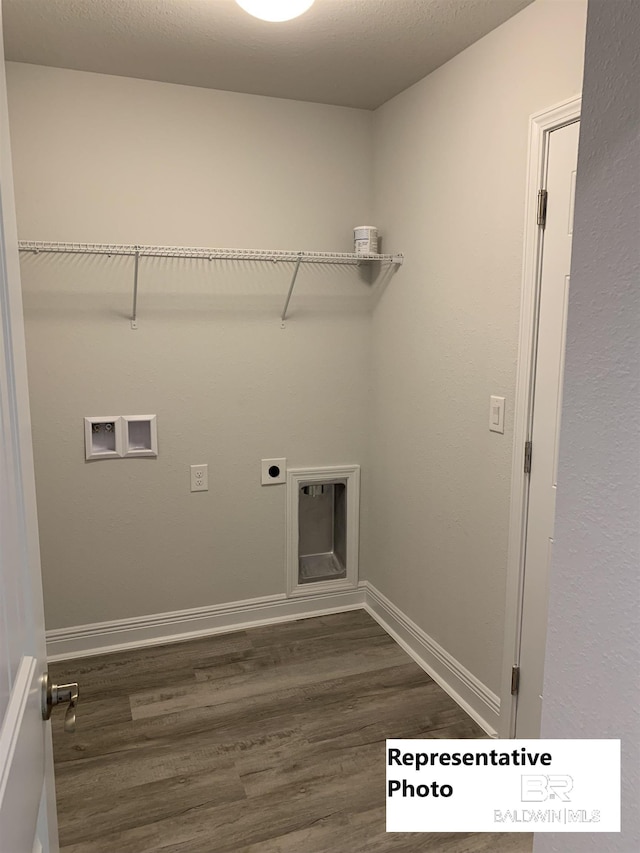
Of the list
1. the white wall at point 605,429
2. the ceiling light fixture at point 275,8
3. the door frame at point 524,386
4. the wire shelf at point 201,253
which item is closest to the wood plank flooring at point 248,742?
the door frame at point 524,386

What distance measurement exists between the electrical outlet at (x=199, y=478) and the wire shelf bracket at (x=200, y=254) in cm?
71

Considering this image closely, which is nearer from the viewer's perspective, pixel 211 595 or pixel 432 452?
pixel 432 452

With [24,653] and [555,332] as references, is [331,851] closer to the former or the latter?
[24,653]

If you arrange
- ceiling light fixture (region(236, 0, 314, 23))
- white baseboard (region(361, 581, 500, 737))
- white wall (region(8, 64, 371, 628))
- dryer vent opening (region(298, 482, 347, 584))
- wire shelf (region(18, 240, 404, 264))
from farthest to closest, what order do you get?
dryer vent opening (region(298, 482, 347, 584)), white wall (region(8, 64, 371, 628)), wire shelf (region(18, 240, 404, 264)), white baseboard (region(361, 581, 500, 737)), ceiling light fixture (region(236, 0, 314, 23))

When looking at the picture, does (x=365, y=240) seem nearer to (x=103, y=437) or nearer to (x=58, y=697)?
(x=103, y=437)

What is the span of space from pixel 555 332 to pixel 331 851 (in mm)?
1703

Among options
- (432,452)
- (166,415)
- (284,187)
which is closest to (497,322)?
(432,452)

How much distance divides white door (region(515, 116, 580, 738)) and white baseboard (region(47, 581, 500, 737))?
1.04ft

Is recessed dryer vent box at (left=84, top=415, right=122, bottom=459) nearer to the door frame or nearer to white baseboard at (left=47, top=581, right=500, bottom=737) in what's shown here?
white baseboard at (left=47, top=581, right=500, bottom=737)

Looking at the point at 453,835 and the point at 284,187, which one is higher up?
the point at 284,187

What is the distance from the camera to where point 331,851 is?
1816 mm

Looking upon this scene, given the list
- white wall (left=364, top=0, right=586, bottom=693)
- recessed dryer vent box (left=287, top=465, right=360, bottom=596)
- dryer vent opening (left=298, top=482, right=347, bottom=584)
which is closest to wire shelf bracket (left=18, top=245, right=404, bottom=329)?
white wall (left=364, top=0, right=586, bottom=693)

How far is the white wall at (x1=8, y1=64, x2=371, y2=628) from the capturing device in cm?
260

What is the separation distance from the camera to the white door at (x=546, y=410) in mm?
1905
